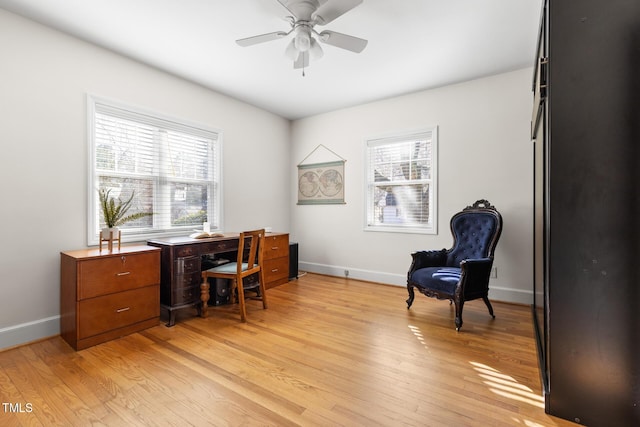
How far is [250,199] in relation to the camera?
453cm

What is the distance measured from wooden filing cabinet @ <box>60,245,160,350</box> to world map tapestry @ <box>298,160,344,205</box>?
274cm

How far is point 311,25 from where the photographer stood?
2.32 meters

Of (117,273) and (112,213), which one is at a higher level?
(112,213)

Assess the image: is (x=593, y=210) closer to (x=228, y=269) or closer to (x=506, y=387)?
(x=506, y=387)

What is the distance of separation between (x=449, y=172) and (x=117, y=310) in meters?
3.90

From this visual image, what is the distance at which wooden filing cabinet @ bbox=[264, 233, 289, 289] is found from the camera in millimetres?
4062

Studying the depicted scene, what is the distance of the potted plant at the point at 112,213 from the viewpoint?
262 centimetres

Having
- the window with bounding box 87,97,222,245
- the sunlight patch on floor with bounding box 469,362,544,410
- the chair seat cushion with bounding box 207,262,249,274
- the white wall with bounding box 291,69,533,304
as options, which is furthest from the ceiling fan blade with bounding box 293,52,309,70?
the sunlight patch on floor with bounding box 469,362,544,410

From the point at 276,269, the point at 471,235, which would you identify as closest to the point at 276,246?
the point at 276,269

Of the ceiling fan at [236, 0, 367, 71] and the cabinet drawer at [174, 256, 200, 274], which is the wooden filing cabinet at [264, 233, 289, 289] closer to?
the cabinet drawer at [174, 256, 200, 274]

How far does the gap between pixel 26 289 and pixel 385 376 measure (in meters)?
2.95

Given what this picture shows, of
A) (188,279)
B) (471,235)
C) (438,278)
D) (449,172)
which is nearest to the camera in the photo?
(438,278)

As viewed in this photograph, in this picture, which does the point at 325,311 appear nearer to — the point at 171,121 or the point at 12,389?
the point at 12,389

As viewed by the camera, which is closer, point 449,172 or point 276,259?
point 449,172
